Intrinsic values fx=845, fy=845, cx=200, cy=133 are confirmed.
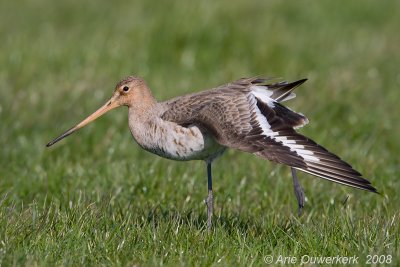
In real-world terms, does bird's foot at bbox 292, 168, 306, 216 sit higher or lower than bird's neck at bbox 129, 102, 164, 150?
lower

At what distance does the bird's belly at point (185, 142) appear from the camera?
21.2 feet

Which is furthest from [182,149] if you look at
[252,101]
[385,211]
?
[385,211]

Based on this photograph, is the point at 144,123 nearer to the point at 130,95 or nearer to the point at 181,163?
the point at 130,95

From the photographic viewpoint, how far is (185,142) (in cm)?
647

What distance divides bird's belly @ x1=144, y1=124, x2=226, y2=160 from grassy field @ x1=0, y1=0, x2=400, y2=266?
487 millimetres

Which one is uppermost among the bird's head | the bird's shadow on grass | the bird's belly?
the bird's head

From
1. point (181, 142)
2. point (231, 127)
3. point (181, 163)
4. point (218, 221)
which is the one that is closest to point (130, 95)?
point (181, 142)

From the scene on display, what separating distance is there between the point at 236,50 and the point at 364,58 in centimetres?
186

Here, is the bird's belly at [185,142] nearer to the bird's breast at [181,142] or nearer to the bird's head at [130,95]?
the bird's breast at [181,142]

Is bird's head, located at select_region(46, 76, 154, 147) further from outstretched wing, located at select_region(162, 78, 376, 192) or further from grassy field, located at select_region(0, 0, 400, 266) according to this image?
grassy field, located at select_region(0, 0, 400, 266)

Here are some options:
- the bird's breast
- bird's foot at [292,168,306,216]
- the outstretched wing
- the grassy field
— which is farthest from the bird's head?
bird's foot at [292,168,306,216]

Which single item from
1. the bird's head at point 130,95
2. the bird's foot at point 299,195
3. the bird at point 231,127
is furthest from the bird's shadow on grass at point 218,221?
the bird's head at point 130,95

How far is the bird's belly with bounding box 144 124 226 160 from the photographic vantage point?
6469 millimetres

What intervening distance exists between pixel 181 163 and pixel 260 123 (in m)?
2.31
